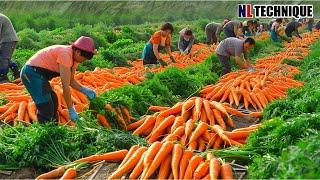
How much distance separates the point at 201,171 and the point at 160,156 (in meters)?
0.54

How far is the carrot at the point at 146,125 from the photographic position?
669 cm

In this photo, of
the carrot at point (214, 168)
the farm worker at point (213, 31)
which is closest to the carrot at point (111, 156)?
the carrot at point (214, 168)

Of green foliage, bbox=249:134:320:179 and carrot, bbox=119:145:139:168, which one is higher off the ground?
green foliage, bbox=249:134:320:179

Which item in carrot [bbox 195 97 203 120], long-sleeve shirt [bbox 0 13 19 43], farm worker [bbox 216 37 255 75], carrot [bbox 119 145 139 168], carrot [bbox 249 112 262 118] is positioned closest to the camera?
carrot [bbox 119 145 139 168]

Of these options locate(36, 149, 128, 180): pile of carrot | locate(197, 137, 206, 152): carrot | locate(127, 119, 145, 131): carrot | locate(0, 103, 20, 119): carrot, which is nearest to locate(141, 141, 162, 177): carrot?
locate(36, 149, 128, 180): pile of carrot

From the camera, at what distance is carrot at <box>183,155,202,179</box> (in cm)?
479

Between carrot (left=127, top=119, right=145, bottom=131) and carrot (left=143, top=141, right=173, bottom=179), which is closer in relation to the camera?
carrot (left=143, top=141, right=173, bottom=179)

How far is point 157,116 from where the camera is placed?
6984 millimetres

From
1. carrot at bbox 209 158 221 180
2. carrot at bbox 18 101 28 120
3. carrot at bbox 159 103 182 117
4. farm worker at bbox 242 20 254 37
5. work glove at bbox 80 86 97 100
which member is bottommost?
farm worker at bbox 242 20 254 37

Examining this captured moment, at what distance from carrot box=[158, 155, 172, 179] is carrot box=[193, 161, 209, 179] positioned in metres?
0.37

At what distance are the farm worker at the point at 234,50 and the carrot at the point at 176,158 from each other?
513 centimetres

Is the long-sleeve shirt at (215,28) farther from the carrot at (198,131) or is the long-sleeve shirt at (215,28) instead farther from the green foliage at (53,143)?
the green foliage at (53,143)

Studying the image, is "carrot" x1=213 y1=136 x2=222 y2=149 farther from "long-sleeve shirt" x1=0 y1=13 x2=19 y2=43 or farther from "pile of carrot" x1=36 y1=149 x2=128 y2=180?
"long-sleeve shirt" x1=0 y1=13 x2=19 y2=43

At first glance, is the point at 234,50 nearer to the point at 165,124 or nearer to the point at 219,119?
the point at 219,119
